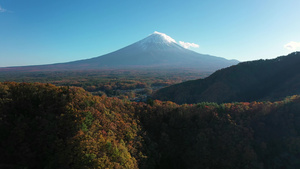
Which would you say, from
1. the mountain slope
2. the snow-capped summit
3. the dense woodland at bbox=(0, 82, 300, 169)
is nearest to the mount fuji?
the snow-capped summit

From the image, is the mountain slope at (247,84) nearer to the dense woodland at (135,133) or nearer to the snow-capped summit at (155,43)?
the dense woodland at (135,133)

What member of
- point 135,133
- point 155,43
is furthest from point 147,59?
point 135,133

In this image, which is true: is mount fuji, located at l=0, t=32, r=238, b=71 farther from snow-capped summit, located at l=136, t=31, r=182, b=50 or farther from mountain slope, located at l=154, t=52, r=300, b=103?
mountain slope, located at l=154, t=52, r=300, b=103

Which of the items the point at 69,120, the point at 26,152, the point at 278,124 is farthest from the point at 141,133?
the point at 278,124

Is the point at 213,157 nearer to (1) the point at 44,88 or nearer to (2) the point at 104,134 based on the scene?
(2) the point at 104,134

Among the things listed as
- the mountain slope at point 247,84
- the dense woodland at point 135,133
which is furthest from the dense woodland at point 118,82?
the dense woodland at point 135,133

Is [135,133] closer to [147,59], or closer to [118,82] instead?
[118,82]
